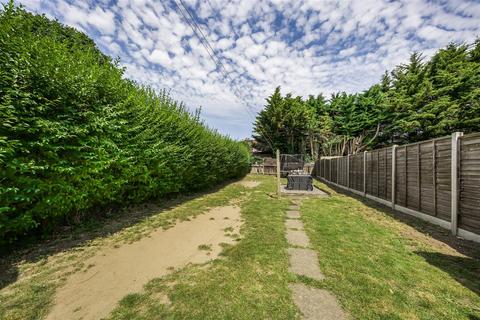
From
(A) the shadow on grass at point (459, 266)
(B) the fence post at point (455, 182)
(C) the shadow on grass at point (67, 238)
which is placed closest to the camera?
(A) the shadow on grass at point (459, 266)

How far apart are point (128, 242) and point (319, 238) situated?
11.7ft

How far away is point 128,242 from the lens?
12.0ft

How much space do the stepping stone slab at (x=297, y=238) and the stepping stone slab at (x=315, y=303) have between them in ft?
4.33

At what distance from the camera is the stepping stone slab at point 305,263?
2.59 m

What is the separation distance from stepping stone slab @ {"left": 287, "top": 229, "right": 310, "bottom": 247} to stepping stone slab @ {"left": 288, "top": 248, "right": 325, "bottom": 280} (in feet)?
0.87

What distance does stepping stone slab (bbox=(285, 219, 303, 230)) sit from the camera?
4602 mm

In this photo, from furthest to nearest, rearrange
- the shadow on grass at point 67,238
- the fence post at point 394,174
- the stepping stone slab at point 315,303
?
1. the fence post at point 394,174
2. the shadow on grass at point 67,238
3. the stepping stone slab at point 315,303

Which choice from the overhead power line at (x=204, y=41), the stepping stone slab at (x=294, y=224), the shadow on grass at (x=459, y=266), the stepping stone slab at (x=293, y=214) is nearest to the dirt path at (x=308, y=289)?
the stepping stone slab at (x=294, y=224)

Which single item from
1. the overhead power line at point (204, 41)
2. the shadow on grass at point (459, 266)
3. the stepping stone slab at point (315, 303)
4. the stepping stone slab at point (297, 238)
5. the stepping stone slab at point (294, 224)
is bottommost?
the stepping stone slab at point (294, 224)

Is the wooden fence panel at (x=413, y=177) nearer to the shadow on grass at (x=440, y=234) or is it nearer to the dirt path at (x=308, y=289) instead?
the shadow on grass at (x=440, y=234)

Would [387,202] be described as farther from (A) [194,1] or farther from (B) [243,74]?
(B) [243,74]

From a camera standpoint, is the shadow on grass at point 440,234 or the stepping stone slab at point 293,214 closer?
the shadow on grass at point 440,234

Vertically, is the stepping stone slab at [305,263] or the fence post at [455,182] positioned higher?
the fence post at [455,182]

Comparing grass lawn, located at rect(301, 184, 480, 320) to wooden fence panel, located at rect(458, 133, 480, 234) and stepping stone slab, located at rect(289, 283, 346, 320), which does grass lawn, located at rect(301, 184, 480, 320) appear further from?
wooden fence panel, located at rect(458, 133, 480, 234)
